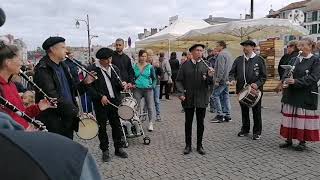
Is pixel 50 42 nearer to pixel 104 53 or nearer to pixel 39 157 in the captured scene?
pixel 104 53

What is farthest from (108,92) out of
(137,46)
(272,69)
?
(137,46)

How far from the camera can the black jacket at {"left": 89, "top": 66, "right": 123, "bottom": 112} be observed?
581 cm

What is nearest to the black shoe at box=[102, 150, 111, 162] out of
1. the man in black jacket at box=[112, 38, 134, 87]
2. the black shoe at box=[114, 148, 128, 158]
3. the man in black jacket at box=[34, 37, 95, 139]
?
the black shoe at box=[114, 148, 128, 158]

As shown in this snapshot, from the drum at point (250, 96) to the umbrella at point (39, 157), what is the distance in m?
6.06

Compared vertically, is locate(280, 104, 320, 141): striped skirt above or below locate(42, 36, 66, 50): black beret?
below

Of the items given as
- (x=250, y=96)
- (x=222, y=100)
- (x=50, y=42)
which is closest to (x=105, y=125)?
(x=50, y=42)

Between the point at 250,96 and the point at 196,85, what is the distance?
1.22m

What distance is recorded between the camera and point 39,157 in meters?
0.95

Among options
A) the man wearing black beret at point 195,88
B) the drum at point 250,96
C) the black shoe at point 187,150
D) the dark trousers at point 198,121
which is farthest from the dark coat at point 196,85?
the drum at point 250,96

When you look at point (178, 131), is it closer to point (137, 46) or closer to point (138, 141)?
point (138, 141)

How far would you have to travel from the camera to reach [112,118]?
20.1ft

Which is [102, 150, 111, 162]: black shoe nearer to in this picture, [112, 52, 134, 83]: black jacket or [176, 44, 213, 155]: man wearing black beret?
[176, 44, 213, 155]: man wearing black beret

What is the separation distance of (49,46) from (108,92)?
1.84 meters

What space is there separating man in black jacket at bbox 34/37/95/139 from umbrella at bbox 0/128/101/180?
10.2ft
